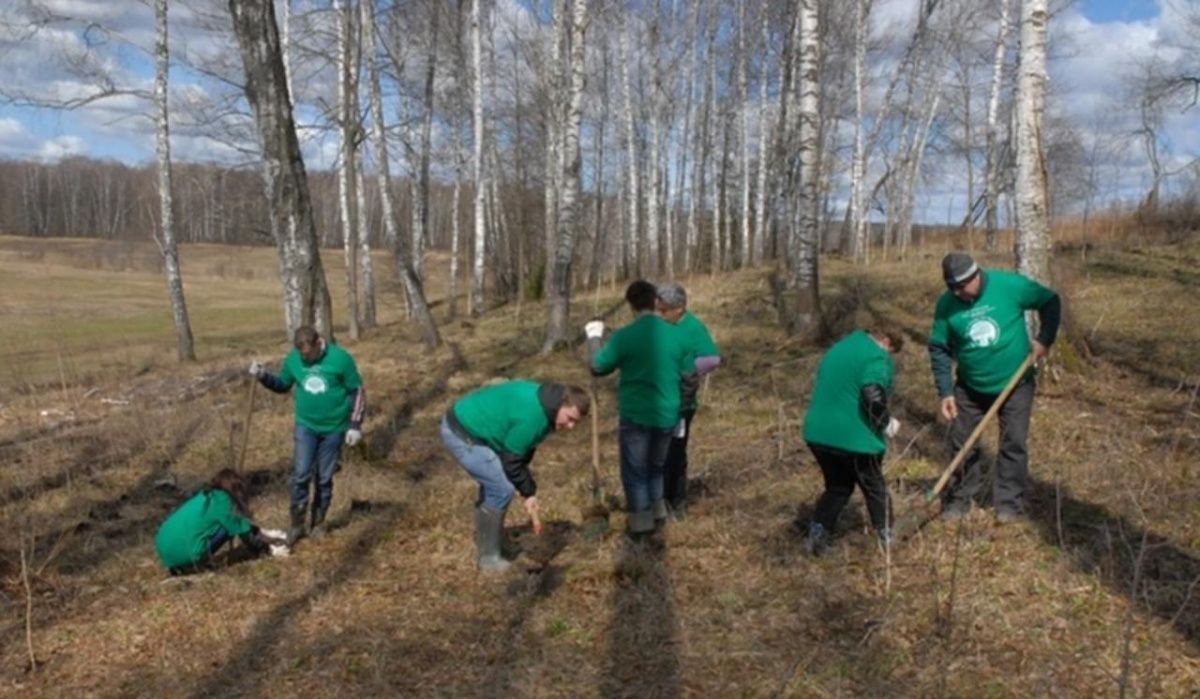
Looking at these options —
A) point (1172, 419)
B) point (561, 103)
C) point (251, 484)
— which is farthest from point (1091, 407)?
point (561, 103)

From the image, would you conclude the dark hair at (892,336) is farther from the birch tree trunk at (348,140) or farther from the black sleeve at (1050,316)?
the birch tree trunk at (348,140)

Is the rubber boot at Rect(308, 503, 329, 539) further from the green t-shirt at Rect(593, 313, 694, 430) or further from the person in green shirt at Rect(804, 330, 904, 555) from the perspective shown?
the person in green shirt at Rect(804, 330, 904, 555)

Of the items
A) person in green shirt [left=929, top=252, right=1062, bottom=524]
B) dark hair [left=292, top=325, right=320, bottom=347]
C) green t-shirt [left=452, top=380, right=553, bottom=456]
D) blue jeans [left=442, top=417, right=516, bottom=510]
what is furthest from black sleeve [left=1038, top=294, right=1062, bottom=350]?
dark hair [left=292, top=325, right=320, bottom=347]

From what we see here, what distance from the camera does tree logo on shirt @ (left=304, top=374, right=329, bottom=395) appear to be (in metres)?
6.78

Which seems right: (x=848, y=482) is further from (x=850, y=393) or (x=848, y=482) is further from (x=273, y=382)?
(x=273, y=382)

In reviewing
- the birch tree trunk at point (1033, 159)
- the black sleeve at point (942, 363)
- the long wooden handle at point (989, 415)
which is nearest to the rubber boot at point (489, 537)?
the long wooden handle at point (989, 415)

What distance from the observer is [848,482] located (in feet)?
18.0

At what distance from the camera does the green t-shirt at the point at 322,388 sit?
679 centimetres

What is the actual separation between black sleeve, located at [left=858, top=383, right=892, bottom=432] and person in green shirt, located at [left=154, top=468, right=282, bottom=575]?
13.8 feet

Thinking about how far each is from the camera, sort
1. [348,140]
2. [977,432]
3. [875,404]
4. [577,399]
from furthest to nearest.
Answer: [348,140], [577,399], [977,432], [875,404]

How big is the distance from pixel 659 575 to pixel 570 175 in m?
8.76

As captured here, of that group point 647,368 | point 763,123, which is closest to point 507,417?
point 647,368

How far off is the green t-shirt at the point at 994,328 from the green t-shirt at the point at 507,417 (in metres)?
2.62

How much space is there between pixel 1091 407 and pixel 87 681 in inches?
313
